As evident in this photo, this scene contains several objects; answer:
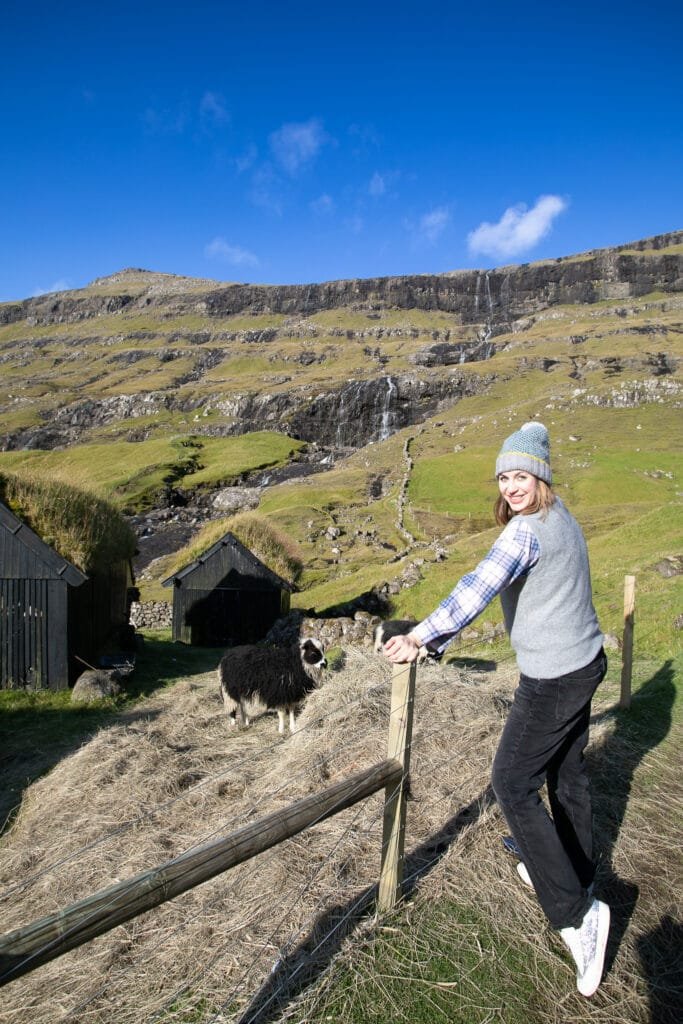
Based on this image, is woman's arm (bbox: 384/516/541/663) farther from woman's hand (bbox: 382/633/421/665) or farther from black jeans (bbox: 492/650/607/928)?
black jeans (bbox: 492/650/607/928)

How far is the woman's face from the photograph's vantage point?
3.80m

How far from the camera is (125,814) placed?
763cm

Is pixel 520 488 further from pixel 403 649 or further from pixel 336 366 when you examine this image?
pixel 336 366

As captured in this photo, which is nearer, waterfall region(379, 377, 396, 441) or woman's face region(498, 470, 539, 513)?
woman's face region(498, 470, 539, 513)

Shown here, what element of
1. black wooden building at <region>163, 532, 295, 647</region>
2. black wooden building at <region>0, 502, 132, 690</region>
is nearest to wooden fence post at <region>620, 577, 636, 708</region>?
black wooden building at <region>0, 502, 132, 690</region>

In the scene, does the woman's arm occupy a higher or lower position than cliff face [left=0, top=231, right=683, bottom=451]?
lower

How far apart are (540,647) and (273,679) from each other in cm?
833

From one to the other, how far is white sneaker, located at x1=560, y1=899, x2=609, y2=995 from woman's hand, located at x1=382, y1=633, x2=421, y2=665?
6.44ft

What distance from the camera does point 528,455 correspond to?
3824 mm

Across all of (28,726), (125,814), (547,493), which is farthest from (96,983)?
(28,726)

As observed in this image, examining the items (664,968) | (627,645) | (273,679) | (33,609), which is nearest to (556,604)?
(664,968)

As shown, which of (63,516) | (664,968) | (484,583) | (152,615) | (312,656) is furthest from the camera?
(152,615)

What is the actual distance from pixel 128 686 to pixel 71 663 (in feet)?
5.75

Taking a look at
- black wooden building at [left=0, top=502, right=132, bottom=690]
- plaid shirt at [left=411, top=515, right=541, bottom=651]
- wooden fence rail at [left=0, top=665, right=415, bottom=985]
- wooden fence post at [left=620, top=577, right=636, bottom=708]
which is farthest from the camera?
black wooden building at [left=0, top=502, right=132, bottom=690]
